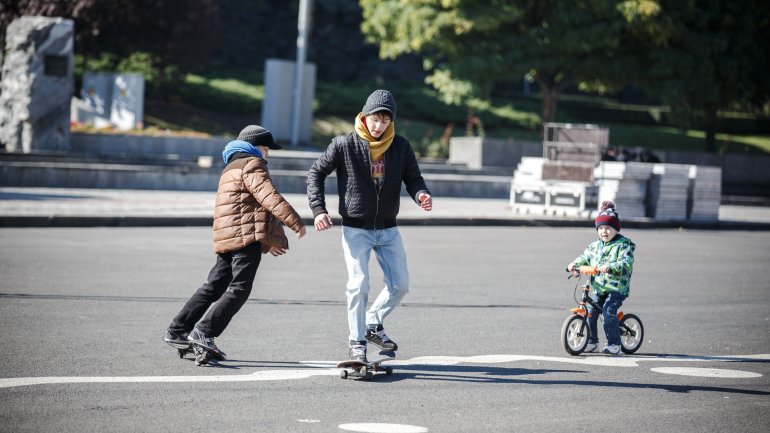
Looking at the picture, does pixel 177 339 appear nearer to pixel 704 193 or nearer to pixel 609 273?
pixel 609 273

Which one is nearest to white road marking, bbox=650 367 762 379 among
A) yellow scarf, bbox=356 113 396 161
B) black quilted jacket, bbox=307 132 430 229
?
black quilted jacket, bbox=307 132 430 229

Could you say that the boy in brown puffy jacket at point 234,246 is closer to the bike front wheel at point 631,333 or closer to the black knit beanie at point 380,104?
the black knit beanie at point 380,104

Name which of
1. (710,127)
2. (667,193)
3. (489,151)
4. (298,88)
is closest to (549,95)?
(489,151)

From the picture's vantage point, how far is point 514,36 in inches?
1459

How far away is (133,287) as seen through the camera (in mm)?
11328

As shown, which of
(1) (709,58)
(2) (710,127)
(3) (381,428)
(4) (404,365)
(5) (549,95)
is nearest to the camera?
(3) (381,428)

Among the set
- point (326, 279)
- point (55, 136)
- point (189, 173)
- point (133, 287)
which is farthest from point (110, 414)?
point (55, 136)

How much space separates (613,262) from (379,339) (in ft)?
6.23

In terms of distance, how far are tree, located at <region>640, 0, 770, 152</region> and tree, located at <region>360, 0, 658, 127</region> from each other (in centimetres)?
144

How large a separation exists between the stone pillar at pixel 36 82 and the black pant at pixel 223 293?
2356 centimetres

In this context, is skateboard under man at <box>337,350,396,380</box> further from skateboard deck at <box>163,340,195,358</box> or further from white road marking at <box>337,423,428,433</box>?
white road marking at <box>337,423,428,433</box>

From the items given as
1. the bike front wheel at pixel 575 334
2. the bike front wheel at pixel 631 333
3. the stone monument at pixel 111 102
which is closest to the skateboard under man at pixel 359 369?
the bike front wheel at pixel 575 334

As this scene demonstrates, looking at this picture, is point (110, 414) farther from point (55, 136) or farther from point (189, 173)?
point (55, 136)

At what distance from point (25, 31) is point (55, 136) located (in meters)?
2.81
